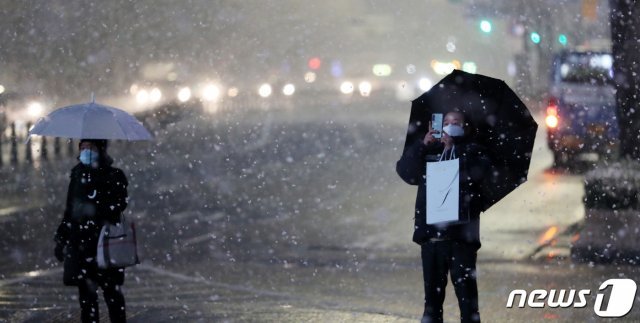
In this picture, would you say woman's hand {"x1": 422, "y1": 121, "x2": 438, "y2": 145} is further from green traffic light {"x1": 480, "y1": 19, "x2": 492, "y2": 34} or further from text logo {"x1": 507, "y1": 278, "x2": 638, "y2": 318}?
green traffic light {"x1": 480, "y1": 19, "x2": 492, "y2": 34}

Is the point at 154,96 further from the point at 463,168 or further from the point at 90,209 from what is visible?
the point at 463,168

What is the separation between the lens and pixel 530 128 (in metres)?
7.20

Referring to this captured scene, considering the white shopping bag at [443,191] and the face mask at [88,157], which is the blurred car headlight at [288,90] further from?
the white shopping bag at [443,191]

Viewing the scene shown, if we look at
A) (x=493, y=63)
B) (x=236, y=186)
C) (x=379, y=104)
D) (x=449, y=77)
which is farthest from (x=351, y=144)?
(x=493, y=63)

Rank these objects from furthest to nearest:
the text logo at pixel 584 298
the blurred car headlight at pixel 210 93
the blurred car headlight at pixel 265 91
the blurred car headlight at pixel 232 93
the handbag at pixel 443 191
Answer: the blurred car headlight at pixel 265 91 < the blurred car headlight at pixel 232 93 < the blurred car headlight at pixel 210 93 < the text logo at pixel 584 298 < the handbag at pixel 443 191

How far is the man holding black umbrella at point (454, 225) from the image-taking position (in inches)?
278

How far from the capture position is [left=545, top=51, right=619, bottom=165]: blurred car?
21.9 meters

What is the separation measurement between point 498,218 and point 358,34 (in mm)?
106102

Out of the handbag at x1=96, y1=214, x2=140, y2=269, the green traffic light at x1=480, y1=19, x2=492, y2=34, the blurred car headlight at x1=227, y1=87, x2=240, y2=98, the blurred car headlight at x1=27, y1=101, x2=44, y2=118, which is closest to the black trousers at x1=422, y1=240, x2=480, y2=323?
the handbag at x1=96, y1=214, x2=140, y2=269

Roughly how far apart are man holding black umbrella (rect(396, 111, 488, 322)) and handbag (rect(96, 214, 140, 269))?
1991mm

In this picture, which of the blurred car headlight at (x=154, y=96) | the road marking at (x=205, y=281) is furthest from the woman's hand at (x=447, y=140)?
the blurred car headlight at (x=154, y=96)

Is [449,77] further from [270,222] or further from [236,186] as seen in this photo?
[236,186]

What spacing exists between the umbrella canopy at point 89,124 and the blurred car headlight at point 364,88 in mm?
76654

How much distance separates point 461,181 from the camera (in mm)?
7066
